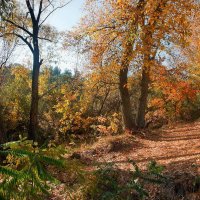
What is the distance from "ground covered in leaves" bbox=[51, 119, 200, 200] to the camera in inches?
241

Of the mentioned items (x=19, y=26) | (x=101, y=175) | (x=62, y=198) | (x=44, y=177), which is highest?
(x=19, y=26)

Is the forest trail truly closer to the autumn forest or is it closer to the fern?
the autumn forest

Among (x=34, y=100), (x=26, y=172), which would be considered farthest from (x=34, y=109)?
(x=26, y=172)

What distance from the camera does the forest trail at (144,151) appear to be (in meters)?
9.21

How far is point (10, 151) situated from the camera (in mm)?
2295

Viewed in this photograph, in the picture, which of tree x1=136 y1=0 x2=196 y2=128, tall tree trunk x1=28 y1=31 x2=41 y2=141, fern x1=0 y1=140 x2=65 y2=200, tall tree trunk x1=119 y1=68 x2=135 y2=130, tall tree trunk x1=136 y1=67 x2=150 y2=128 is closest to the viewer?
→ fern x1=0 y1=140 x2=65 y2=200

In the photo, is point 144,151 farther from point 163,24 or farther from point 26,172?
point 26,172

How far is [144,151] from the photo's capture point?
36.2ft

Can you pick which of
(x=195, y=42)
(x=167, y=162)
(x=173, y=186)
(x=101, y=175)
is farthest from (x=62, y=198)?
(x=195, y=42)

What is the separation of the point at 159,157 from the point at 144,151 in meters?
1.33

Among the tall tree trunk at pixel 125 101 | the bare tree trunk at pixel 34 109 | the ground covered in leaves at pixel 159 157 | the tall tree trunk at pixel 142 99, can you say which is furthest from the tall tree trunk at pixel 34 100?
the tall tree trunk at pixel 142 99

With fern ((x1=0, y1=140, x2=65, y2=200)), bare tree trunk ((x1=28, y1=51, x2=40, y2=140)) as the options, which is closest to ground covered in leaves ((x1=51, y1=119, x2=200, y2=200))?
bare tree trunk ((x1=28, y1=51, x2=40, y2=140))

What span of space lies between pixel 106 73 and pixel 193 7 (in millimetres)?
5197

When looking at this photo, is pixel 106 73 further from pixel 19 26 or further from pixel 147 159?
pixel 147 159
